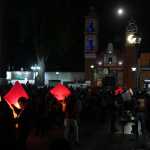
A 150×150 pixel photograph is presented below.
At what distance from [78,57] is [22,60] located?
939 cm

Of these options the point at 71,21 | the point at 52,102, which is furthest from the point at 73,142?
the point at 71,21

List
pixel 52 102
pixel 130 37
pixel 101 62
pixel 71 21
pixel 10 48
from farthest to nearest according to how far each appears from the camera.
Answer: pixel 101 62, pixel 10 48, pixel 71 21, pixel 130 37, pixel 52 102

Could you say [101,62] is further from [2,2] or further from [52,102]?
[52,102]

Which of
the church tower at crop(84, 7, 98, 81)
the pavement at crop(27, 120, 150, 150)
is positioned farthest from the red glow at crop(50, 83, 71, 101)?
the church tower at crop(84, 7, 98, 81)

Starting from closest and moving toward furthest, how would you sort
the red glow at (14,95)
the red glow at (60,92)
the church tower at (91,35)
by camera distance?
the red glow at (14,95)
the red glow at (60,92)
the church tower at (91,35)

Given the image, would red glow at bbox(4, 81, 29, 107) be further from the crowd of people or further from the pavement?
the pavement

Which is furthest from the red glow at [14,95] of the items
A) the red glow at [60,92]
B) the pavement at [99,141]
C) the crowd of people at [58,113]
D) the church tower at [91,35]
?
the church tower at [91,35]

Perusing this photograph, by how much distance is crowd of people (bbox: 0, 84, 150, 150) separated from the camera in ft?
31.6

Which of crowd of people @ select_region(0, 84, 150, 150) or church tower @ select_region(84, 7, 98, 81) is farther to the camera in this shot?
church tower @ select_region(84, 7, 98, 81)

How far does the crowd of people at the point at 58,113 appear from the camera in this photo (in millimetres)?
9627

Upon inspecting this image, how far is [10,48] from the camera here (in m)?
55.7

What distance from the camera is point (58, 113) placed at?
1994cm

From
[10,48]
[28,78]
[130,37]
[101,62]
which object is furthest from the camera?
[101,62]

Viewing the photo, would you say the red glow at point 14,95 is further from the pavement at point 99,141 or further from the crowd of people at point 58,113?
the pavement at point 99,141
